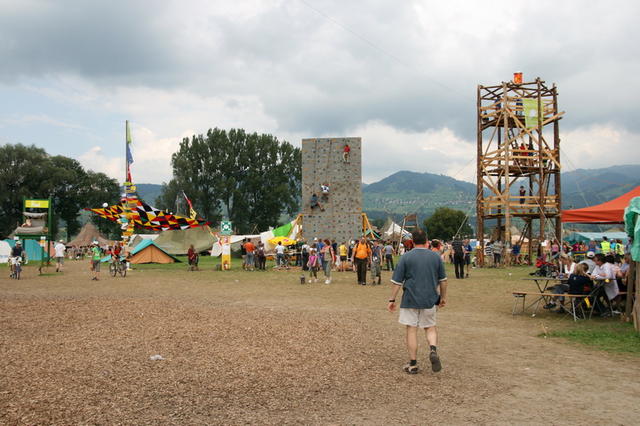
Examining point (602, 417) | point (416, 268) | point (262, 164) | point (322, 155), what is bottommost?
point (602, 417)

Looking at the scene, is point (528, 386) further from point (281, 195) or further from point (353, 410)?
point (281, 195)

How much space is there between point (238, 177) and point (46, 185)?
2026 centimetres

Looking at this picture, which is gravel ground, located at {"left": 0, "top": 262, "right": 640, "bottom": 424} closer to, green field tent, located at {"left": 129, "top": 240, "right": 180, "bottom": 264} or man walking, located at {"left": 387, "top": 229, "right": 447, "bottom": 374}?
man walking, located at {"left": 387, "top": 229, "right": 447, "bottom": 374}

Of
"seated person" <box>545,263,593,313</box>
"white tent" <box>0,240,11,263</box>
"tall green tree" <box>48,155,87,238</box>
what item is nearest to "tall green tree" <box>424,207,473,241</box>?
"tall green tree" <box>48,155,87,238</box>

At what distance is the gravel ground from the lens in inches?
186

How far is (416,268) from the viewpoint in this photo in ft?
21.1

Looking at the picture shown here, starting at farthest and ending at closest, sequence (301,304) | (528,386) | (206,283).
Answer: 1. (206,283)
2. (301,304)
3. (528,386)

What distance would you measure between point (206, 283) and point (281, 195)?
40.3 metres

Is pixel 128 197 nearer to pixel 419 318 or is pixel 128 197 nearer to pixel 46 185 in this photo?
pixel 419 318

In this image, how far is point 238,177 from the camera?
5806cm

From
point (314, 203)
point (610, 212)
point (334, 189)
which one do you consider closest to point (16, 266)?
point (314, 203)

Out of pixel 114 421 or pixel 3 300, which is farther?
pixel 3 300

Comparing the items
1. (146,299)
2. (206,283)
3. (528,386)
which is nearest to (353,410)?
(528,386)

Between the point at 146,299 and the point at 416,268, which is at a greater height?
the point at 416,268
